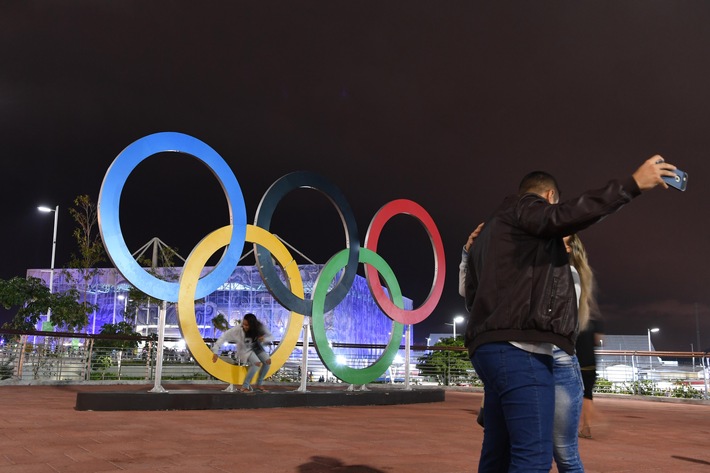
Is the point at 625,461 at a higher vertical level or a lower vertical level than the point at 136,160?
lower

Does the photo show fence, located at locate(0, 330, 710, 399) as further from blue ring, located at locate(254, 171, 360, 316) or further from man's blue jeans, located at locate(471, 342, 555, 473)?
man's blue jeans, located at locate(471, 342, 555, 473)

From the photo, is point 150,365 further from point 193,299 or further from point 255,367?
point 193,299

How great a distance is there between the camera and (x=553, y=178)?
2619 mm

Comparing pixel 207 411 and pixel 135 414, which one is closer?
pixel 135 414

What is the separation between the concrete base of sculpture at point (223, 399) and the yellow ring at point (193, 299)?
36 centimetres

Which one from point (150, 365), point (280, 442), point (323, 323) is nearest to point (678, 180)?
point (280, 442)

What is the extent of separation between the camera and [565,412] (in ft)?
8.03

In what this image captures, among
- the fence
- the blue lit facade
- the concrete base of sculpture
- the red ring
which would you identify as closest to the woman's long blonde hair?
the concrete base of sculpture

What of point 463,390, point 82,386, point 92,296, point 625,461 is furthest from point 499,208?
point 92,296

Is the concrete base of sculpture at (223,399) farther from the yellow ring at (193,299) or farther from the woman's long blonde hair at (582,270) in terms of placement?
the woman's long blonde hair at (582,270)

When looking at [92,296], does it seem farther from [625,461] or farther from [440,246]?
[625,461]

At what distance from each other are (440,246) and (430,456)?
7507 millimetres

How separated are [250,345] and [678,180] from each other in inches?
307

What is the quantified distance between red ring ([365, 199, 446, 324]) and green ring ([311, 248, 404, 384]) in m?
0.18
